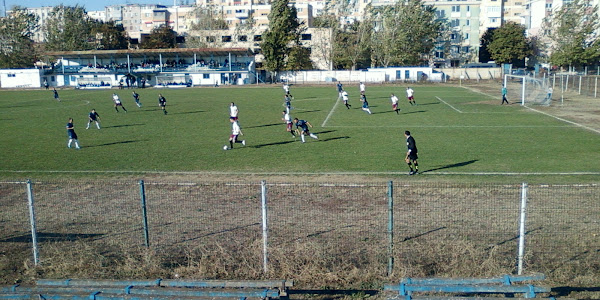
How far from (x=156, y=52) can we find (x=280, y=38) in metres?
20.8

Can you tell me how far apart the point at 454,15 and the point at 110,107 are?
76.9m

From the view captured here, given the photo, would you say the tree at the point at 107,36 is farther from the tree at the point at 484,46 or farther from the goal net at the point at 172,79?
the tree at the point at 484,46

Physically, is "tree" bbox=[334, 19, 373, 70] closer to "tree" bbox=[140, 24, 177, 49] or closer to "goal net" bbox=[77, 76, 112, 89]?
"goal net" bbox=[77, 76, 112, 89]

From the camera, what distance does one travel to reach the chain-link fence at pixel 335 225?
33.2ft

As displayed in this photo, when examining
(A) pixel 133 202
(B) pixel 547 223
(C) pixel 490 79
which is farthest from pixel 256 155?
(C) pixel 490 79

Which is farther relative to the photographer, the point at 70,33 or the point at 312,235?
the point at 70,33

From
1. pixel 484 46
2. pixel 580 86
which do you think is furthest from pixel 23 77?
pixel 484 46

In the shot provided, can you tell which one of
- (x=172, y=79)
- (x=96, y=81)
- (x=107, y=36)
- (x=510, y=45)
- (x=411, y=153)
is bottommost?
(x=411, y=153)

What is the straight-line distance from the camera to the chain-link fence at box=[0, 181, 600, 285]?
10.1 metres

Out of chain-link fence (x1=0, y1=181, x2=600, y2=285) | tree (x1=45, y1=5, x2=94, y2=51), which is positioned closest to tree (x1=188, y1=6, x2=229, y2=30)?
tree (x1=45, y1=5, x2=94, y2=51)

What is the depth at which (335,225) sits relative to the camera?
40.6 feet

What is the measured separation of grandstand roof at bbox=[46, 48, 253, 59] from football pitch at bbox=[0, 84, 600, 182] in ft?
144

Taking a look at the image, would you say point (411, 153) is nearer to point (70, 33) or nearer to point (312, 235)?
point (312, 235)

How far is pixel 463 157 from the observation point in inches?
843
